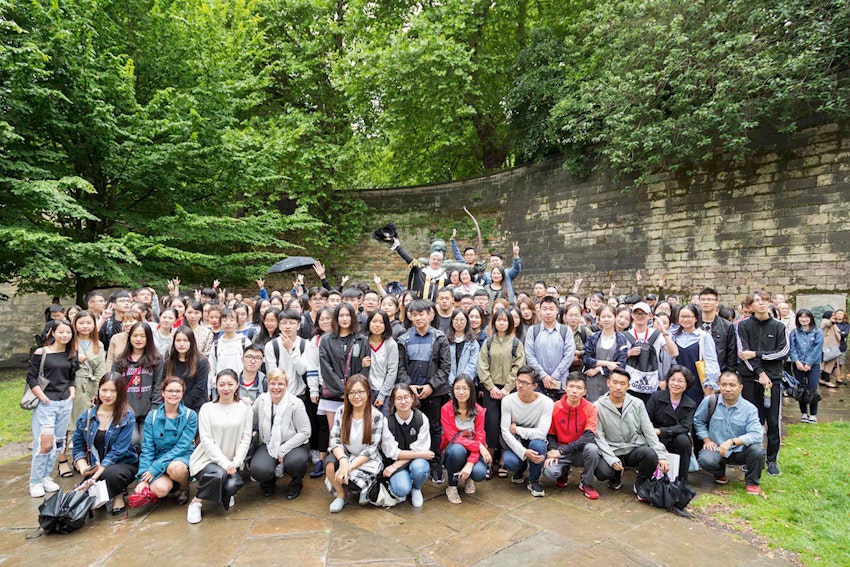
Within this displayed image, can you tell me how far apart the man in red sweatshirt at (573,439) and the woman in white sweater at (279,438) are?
2153 mm

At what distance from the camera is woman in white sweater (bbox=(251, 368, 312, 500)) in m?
3.91

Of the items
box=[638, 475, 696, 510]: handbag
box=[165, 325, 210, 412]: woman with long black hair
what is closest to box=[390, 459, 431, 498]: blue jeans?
box=[638, 475, 696, 510]: handbag

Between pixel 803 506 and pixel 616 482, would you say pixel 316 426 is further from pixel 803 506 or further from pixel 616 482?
pixel 803 506

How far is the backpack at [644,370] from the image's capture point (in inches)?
178

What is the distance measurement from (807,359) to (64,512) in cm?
841

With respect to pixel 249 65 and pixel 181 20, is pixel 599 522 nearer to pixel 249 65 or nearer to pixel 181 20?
pixel 181 20

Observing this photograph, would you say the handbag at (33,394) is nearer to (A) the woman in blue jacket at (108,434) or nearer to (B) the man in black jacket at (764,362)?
(A) the woman in blue jacket at (108,434)

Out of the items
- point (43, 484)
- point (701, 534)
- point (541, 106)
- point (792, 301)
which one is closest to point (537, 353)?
point (701, 534)

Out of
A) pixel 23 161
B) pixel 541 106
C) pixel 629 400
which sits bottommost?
pixel 629 400

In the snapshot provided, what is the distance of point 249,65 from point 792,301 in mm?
14361

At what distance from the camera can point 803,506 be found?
12.3 feet

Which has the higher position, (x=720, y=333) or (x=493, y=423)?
(x=720, y=333)

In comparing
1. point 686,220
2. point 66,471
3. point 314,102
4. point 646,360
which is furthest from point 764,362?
point 314,102

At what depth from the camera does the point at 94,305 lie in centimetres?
567
